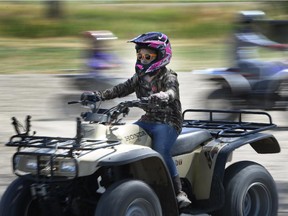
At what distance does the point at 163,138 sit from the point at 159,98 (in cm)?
39

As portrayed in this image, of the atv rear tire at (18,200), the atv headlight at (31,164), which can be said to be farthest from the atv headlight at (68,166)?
the atv rear tire at (18,200)

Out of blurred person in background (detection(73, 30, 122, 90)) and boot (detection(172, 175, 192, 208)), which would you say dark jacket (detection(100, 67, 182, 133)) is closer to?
boot (detection(172, 175, 192, 208))

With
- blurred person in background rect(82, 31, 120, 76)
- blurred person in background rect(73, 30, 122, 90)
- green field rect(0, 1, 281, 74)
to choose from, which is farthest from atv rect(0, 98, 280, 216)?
green field rect(0, 1, 281, 74)

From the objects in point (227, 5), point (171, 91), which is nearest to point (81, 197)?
point (171, 91)

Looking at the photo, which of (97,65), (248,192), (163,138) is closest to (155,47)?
(163,138)

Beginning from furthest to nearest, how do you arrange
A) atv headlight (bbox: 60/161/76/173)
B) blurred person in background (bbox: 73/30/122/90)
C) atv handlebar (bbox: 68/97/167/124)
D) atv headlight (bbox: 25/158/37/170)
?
blurred person in background (bbox: 73/30/122/90), atv handlebar (bbox: 68/97/167/124), atv headlight (bbox: 25/158/37/170), atv headlight (bbox: 60/161/76/173)

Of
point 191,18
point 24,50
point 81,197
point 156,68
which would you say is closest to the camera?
point 81,197

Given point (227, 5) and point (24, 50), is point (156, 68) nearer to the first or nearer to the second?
point (24, 50)

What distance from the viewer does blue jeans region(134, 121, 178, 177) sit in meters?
6.21

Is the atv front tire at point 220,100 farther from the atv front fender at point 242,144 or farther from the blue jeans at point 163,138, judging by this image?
the blue jeans at point 163,138

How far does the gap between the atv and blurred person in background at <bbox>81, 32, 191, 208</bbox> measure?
105 mm

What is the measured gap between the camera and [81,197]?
602 cm

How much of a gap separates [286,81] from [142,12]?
15519 mm

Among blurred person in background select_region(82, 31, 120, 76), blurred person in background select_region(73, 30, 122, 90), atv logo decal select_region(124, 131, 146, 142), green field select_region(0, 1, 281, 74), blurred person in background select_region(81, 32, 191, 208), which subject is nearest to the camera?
atv logo decal select_region(124, 131, 146, 142)
